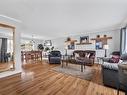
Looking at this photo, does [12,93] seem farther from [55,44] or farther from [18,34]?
[55,44]

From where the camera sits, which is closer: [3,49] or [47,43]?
[3,49]

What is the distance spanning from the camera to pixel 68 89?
2273mm

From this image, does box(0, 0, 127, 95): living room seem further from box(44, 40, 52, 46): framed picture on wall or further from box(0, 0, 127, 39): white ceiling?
box(44, 40, 52, 46): framed picture on wall

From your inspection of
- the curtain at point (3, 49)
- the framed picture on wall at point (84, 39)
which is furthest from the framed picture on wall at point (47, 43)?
the curtain at point (3, 49)

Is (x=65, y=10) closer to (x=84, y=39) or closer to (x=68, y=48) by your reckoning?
(x=84, y=39)

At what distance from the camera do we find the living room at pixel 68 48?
2.22 metres

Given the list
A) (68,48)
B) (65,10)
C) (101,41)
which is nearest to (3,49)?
(65,10)

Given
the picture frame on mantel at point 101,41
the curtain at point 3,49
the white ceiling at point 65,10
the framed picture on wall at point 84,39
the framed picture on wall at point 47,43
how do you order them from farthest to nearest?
the framed picture on wall at point 47,43, the framed picture on wall at point 84,39, the picture frame on mantel at point 101,41, the curtain at point 3,49, the white ceiling at point 65,10

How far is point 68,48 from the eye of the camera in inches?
316

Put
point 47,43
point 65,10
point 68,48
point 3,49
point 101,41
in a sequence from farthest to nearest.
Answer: point 47,43, point 68,48, point 101,41, point 3,49, point 65,10

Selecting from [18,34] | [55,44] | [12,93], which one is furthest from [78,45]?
[12,93]

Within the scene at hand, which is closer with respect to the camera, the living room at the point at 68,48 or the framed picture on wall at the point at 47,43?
the living room at the point at 68,48

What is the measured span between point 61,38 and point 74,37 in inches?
69.9

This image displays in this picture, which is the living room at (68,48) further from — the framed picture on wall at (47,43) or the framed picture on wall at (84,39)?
the framed picture on wall at (47,43)
